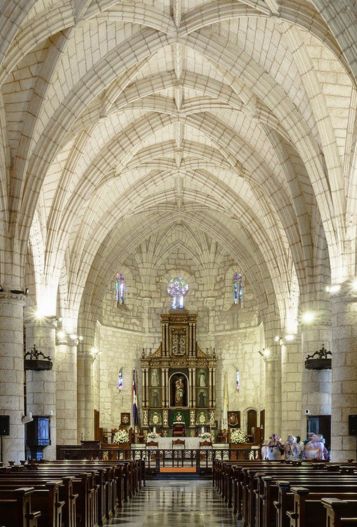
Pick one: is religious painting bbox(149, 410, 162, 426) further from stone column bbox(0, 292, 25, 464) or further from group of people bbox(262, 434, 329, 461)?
stone column bbox(0, 292, 25, 464)

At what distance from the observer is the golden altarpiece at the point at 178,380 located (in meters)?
46.5

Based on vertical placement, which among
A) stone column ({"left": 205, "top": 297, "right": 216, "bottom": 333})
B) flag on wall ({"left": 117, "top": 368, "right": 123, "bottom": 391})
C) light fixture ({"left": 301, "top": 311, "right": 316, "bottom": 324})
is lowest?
flag on wall ({"left": 117, "top": 368, "right": 123, "bottom": 391})

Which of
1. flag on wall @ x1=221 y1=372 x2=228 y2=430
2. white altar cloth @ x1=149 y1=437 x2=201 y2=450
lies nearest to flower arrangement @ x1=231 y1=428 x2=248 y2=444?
white altar cloth @ x1=149 y1=437 x2=201 y2=450

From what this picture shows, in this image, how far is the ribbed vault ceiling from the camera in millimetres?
23047

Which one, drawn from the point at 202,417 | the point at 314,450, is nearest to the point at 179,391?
the point at 202,417

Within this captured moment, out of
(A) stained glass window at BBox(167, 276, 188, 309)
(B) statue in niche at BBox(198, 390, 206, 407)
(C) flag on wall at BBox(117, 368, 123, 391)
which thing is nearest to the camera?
(C) flag on wall at BBox(117, 368, 123, 391)

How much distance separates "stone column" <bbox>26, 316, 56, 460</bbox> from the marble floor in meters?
6.34

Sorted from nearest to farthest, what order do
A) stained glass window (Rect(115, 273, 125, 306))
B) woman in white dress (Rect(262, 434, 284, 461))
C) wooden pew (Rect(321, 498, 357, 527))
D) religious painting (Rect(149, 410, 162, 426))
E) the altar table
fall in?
1. wooden pew (Rect(321, 498, 357, 527))
2. woman in white dress (Rect(262, 434, 284, 461))
3. the altar table
4. religious painting (Rect(149, 410, 162, 426))
5. stained glass window (Rect(115, 273, 125, 306))

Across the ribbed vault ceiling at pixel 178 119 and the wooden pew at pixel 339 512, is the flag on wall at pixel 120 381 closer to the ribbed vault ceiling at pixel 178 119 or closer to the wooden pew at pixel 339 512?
the ribbed vault ceiling at pixel 178 119

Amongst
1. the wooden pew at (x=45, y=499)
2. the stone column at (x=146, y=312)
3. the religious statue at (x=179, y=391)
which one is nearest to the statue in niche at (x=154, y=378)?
the religious statue at (x=179, y=391)

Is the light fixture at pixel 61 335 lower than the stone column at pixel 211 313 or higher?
lower

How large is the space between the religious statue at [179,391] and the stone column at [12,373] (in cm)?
2324

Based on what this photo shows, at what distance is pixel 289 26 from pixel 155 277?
89.8 feet

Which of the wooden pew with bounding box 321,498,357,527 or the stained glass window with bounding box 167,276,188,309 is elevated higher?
the stained glass window with bounding box 167,276,188,309
